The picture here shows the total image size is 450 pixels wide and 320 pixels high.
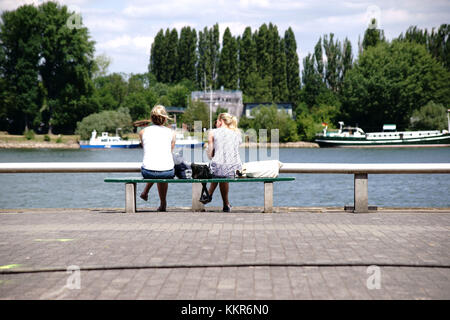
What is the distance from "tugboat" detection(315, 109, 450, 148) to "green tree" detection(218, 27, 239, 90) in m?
25.9

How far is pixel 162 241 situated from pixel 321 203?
20446 mm

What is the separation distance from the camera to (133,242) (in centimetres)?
714

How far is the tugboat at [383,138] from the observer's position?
92062 millimetres

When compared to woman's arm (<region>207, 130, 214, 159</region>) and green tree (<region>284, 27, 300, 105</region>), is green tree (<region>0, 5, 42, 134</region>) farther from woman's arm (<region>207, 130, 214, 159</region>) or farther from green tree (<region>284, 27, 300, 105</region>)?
woman's arm (<region>207, 130, 214, 159</region>)

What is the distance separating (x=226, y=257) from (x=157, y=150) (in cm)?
400

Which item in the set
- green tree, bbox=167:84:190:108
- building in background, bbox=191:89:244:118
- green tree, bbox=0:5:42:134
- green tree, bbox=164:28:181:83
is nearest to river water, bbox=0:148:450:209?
green tree, bbox=0:5:42:134

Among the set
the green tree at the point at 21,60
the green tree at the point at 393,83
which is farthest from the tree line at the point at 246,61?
the green tree at the point at 21,60

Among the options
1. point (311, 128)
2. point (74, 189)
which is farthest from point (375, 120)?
point (74, 189)

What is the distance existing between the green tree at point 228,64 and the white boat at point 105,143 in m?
28.1

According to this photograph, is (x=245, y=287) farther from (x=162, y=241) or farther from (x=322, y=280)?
(x=162, y=241)

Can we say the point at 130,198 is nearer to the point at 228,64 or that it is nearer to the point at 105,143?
the point at 105,143

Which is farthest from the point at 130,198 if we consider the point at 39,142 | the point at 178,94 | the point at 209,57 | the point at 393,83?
the point at 209,57

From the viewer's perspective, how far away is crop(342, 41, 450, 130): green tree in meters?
85.6

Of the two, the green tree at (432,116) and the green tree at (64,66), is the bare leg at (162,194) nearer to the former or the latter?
the green tree at (64,66)
